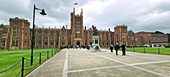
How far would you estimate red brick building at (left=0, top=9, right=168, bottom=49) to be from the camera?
1394 inches

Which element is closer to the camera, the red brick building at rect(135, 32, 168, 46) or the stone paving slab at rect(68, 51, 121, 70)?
the stone paving slab at rect(68, 51, 121, 70)

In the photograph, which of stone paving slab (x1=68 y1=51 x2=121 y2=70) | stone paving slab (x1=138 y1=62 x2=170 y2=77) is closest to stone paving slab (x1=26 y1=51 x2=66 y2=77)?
stone paving slab (x1=68 y1=51 x2=121 y2=70)

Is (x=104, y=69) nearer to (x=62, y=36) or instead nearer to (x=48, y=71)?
(x=48, y=71)

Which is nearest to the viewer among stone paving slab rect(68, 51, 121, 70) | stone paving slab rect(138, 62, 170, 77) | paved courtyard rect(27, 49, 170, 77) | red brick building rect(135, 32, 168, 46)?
paved courtyard rect(27, 49, 170, 77)

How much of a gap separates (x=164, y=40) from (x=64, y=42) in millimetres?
78354

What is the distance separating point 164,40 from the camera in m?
66.6

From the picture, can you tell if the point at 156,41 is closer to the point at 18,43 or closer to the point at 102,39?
the point at 102,39

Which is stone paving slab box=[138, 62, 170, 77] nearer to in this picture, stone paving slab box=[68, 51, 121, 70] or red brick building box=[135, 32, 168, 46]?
stone paving slab box=[68, 51, 121, 70]

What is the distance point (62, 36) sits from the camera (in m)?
47.4

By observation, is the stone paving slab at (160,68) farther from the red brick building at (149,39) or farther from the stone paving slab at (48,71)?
the red brick building at (149,39)

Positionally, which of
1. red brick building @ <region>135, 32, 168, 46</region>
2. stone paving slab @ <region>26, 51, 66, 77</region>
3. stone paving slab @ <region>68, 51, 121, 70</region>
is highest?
red brick building @ <region>135, 32, 168, 46</region>

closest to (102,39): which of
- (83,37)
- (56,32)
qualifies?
(83,37)

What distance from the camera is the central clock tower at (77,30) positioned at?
45.8 m

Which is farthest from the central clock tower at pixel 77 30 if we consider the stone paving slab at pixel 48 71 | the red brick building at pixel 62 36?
the stone paving slab at pixel 48 71
